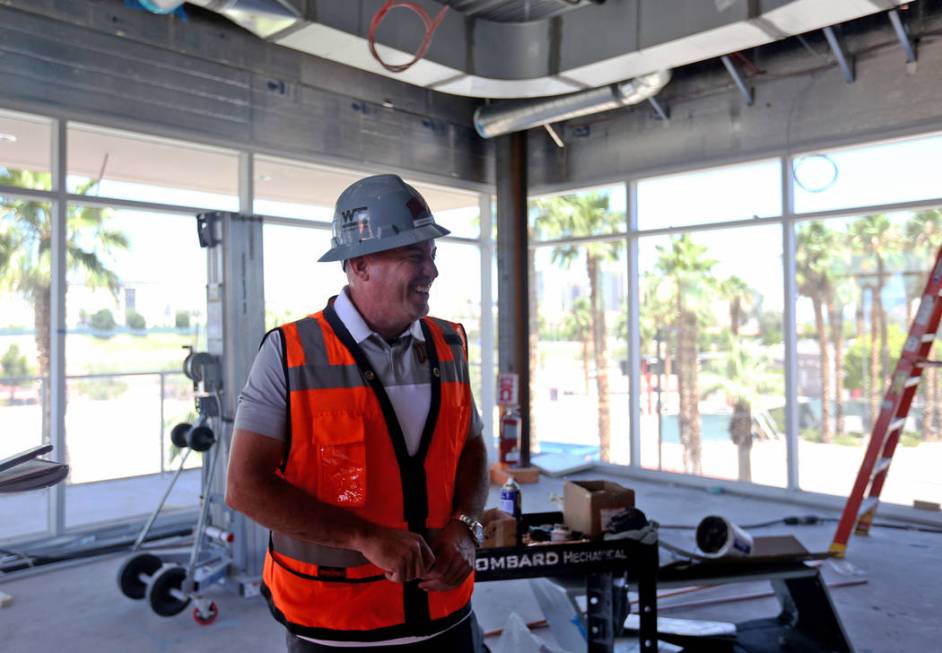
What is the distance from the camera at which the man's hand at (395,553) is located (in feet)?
4.42

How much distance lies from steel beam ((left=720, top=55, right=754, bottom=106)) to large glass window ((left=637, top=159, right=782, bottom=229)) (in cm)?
59

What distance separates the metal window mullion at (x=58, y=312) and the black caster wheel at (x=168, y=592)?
1.90 m

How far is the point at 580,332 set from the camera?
8648 millimetres

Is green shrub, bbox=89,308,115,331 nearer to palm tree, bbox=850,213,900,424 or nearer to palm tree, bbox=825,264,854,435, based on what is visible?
palm tree, bbox=825,264,854,435

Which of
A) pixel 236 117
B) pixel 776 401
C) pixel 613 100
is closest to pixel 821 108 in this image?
pixel 613 100

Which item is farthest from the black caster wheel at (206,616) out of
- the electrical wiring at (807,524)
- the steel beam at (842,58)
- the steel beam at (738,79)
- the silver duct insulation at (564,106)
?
the steel beam at (842,58)

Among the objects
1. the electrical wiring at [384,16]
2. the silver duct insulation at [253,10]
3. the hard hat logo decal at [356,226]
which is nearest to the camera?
the hard hat logo decal at [356,226]

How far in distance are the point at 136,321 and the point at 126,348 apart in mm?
234

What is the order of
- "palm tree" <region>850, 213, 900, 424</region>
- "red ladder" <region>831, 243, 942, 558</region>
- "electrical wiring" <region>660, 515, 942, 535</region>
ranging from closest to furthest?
"red ladder" <region>831, 243, 942, 558</region> < "electrical wiring" <region>660, 515, 942, 535</region> < "palm tree" <region>850, 213, 900, 424</region>

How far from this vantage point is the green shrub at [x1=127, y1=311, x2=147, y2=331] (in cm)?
609

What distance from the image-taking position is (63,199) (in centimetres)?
549

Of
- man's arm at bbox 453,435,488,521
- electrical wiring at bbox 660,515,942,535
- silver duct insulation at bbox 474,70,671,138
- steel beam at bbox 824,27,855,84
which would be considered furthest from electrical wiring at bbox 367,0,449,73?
electrical wiring at bbox 660,515,942,535

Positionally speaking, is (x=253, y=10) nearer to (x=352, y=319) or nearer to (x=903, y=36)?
(x=352, y=319)

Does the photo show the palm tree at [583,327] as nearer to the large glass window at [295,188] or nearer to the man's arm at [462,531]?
the large glass window at [295,188]
